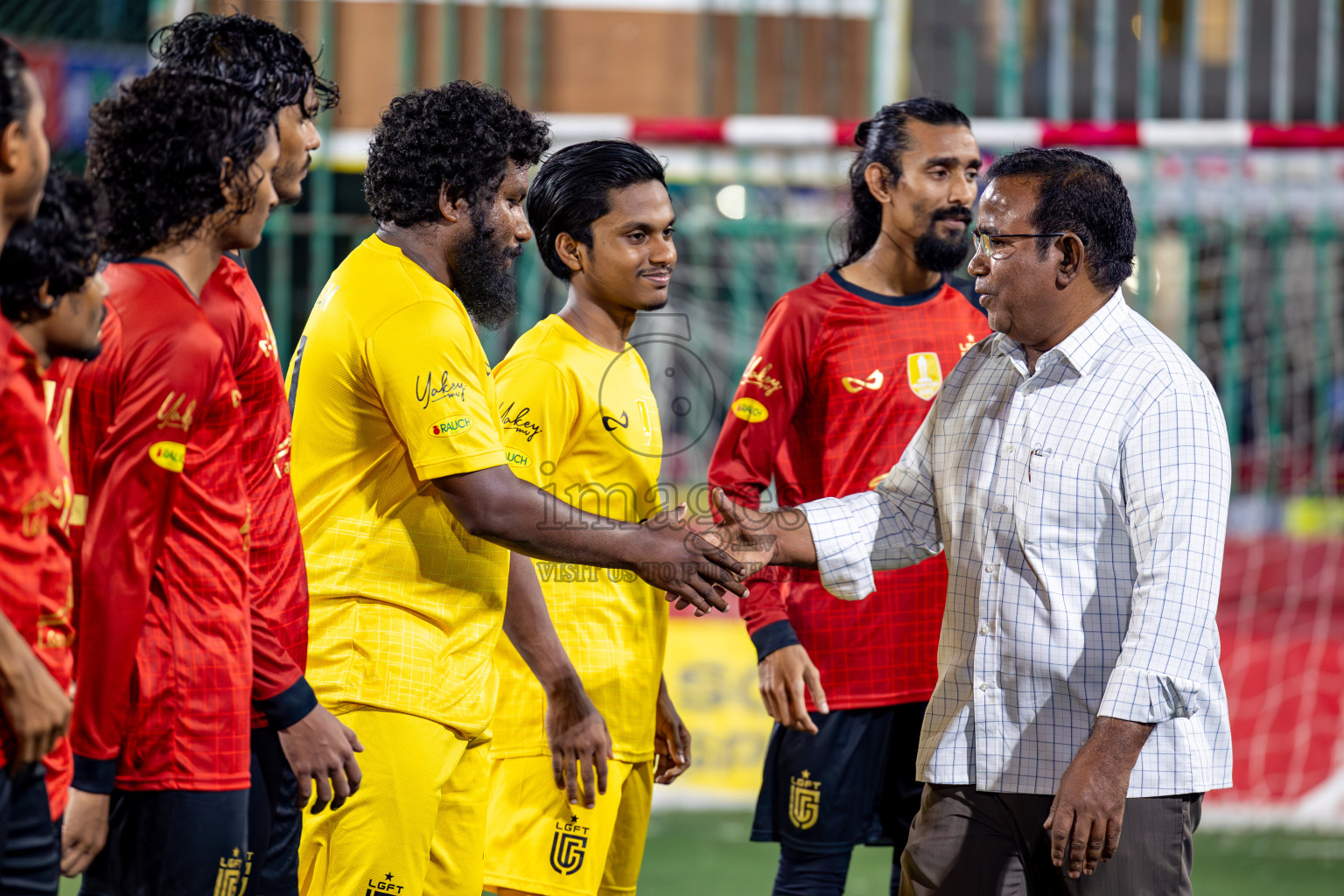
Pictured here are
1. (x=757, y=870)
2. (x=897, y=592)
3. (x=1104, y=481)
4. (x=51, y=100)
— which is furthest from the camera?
(x=51, y=100)

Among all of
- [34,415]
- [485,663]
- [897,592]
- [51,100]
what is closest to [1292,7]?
[51,100]

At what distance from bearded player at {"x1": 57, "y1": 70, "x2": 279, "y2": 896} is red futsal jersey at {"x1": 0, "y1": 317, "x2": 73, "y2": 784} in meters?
0.11

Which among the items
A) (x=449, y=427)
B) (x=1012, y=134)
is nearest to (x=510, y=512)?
(x=449, y=427)

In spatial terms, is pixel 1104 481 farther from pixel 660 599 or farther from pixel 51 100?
pixel 51 100

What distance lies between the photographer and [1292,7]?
12.8 metres

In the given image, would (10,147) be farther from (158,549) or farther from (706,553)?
(706,553)

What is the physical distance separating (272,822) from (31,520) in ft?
2.70

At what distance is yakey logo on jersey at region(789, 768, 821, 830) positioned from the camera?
347 cm

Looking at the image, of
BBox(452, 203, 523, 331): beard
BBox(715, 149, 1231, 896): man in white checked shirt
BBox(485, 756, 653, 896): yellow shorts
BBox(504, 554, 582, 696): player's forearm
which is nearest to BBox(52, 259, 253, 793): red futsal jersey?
BBox(452, 203, 523, 331): beard

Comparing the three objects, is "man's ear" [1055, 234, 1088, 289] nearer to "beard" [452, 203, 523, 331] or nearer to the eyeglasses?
the eyeglasses

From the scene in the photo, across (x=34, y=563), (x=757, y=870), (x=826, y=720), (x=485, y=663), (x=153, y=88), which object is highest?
(x=153, y=88)

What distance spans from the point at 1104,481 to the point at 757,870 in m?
3.46

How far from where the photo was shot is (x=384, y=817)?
8.29 feet

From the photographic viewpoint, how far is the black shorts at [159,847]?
206cm
